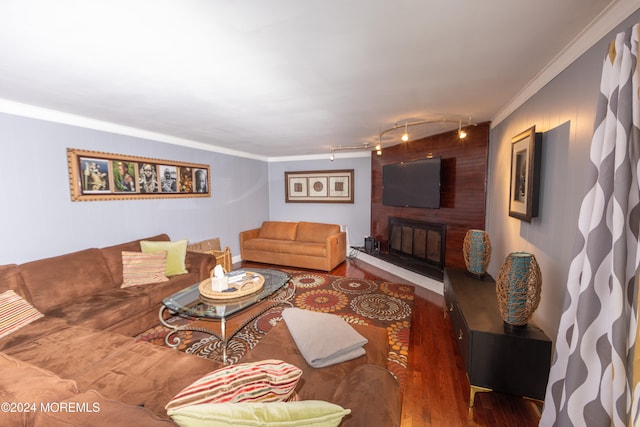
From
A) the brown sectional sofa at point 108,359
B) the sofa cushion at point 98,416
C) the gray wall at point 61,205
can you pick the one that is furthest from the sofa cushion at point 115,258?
the sofa cushion at point 98,416

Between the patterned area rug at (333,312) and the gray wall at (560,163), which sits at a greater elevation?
the gray wall at (560,163)

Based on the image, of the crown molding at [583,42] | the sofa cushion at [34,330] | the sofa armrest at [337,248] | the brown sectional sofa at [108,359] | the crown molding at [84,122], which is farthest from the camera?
the sofa armrest at [337,248]

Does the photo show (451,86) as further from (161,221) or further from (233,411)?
(161,221)

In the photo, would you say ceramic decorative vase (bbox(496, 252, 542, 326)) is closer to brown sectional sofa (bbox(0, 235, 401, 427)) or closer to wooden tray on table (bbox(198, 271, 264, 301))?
brown sectional sofa (bbox(0, 235, 401, 427))

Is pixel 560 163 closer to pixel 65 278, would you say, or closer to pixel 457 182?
pixel 457 182

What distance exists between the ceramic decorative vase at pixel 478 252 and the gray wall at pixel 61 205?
162 inches

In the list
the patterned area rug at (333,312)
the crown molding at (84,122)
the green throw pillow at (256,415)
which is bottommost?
the patterned area rug at (333,312)

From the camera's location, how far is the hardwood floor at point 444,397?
5.45 ft

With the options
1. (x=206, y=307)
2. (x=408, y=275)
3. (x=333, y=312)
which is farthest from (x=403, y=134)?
(x=206, y=307)

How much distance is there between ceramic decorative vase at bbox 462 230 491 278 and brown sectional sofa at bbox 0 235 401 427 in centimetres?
140

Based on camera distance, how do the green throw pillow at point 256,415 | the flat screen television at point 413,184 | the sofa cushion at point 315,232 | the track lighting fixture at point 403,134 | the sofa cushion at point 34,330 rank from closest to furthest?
the green throw pillow at point 256,415
the sofa cushion at point 34,330
the track lighting fixture at point 403,134
the flat screen television at point 413,184
the sofa cushion at point 315,232

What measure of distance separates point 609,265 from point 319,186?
16.7 ft

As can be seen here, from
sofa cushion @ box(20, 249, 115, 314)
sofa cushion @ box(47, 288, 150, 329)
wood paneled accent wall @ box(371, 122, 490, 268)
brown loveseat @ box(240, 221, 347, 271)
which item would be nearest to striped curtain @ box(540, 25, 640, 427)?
wood paneled accent wall @ box(371, 122, 490, 268)

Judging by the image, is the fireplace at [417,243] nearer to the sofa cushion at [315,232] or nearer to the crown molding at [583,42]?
the sofa cushion at [315,232]
